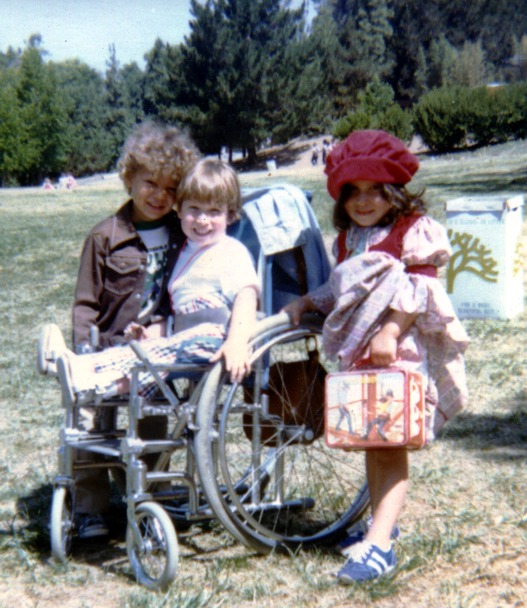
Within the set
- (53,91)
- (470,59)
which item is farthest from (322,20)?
(53,91)

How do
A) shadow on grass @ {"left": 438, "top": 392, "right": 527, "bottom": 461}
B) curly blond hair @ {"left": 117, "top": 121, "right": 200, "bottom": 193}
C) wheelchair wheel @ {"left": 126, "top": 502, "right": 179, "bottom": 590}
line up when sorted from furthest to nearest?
1. shadow on grass @ {"left": 438, "top": 392, "right": 527, "bottom": 461}
2. curly blond hair @ {"left": 117, "top": 121, "right": 200, "bottom": 193}
3. wheelchair wheel @ {"left": 126, "top": 502, "right": 179, "bottom": 590}

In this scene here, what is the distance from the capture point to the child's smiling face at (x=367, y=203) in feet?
9.84

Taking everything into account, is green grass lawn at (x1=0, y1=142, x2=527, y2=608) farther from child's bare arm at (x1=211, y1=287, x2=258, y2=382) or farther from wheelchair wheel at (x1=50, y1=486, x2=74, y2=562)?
child's bare arm at (x1=211, y1=287, x2=258, y2=382)

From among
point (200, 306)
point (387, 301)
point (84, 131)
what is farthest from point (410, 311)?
point (84, 131)

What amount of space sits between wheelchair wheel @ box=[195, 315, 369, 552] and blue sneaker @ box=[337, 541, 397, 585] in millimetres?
290

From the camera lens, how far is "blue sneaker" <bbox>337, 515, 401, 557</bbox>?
3.18 meters

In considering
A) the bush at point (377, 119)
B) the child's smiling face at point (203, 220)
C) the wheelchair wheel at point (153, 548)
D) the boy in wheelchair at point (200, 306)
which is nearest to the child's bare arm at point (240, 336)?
the boy in wheelchair at point (200, 306)

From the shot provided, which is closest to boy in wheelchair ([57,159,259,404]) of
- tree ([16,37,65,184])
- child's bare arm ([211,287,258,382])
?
child's bare arm ([211,287,258,382])

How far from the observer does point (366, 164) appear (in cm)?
296

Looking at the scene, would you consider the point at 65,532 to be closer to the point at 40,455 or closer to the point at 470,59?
the point at 40,455

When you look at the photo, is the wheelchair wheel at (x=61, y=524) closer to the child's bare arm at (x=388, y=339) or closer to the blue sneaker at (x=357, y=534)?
the blue sneaker at (x=357, y=534)

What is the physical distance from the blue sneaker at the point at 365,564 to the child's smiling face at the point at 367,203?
41.4 inches

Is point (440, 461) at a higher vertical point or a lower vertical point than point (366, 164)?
lower

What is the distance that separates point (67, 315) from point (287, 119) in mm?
47754
